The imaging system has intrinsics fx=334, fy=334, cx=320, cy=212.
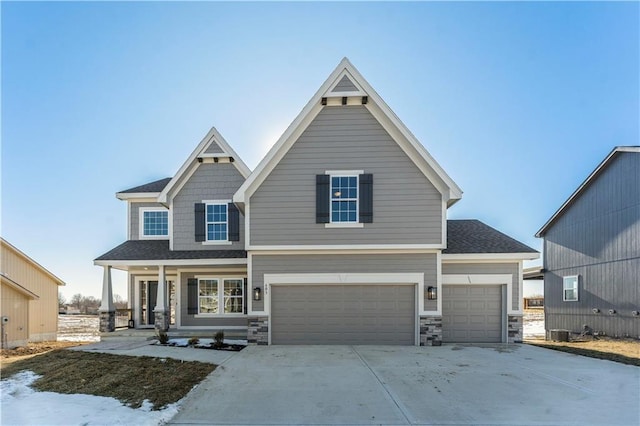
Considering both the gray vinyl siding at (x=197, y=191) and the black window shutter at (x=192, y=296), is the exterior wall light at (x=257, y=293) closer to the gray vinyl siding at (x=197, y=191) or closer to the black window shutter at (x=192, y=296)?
the black window shutter at (x=192, y=296)

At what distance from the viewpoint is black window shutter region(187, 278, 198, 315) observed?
500 inches

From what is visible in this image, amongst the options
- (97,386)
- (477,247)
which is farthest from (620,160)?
(97,386)

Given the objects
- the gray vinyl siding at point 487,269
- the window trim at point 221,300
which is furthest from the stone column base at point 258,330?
the gray vinyl siding at point 487,269

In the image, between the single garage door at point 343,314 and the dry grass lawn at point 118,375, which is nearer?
the dry grass lawn at point 118,375

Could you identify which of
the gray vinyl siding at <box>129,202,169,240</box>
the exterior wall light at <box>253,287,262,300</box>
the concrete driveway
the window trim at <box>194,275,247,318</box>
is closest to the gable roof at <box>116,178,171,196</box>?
the gray vinyl siding at <box>129,202,169,240</box>

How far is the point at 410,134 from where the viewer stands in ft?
32.3

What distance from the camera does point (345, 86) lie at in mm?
10031

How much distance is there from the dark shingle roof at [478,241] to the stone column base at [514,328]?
2133 millimetres

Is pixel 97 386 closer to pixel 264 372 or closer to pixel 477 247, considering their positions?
pixel 264 372

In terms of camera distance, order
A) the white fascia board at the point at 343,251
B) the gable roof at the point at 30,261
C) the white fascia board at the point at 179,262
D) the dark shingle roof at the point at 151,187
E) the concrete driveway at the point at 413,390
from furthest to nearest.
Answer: the gable roof at the point at 30,261, the dark shingle roof at the point at 151,187, the white fascia board at the point at 179,262, the white fascia board at the point at 343,251, the concrete driveway at the point at 413,390

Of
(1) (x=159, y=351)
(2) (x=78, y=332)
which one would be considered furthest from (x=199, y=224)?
(2) (x=78, y=332)

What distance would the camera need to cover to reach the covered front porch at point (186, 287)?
39.5 ft

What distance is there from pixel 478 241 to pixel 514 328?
9.61 ft

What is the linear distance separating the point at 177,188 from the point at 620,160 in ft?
58.0
